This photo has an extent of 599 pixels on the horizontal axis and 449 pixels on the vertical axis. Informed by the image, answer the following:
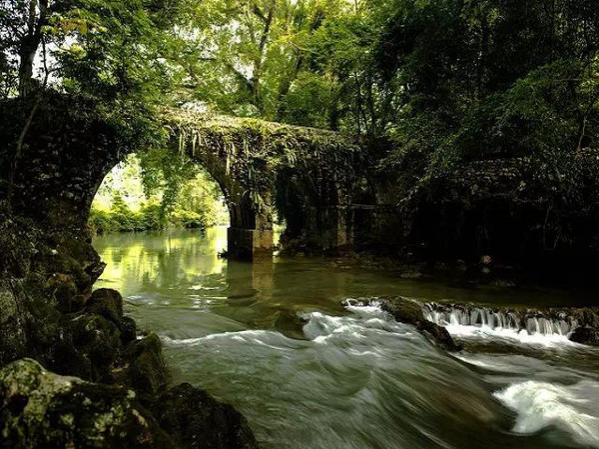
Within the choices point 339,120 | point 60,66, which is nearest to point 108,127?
point 60,66

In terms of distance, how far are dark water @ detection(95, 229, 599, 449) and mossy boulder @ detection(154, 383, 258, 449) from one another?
0.63 m

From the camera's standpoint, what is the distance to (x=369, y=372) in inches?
168

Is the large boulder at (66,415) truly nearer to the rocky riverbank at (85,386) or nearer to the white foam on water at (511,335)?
the rocky riverbank at (85,386)

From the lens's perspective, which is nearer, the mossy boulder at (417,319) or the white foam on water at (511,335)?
the mossy boulder at (417,319)

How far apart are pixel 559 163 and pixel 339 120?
10.9 meters

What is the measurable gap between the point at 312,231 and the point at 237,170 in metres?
4.20

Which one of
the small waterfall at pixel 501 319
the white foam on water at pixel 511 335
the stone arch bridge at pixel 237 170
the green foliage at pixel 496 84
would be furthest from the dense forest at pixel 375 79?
the white foam on water at pixel 511 335

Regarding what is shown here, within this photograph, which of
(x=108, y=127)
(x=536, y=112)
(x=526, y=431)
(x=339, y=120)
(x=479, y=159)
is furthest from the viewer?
(x=339, y=120)

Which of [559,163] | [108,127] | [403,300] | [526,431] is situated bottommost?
[526,431]

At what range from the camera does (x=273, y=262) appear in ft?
41.1

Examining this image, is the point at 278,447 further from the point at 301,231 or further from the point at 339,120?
the point at 339,120

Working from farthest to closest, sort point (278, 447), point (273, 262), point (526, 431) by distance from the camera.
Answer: point (273, 262) → point (526, 431) → point (278, 447)

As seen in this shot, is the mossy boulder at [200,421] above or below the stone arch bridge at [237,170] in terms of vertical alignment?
below

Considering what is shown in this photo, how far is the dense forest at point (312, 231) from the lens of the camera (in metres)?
3.09
